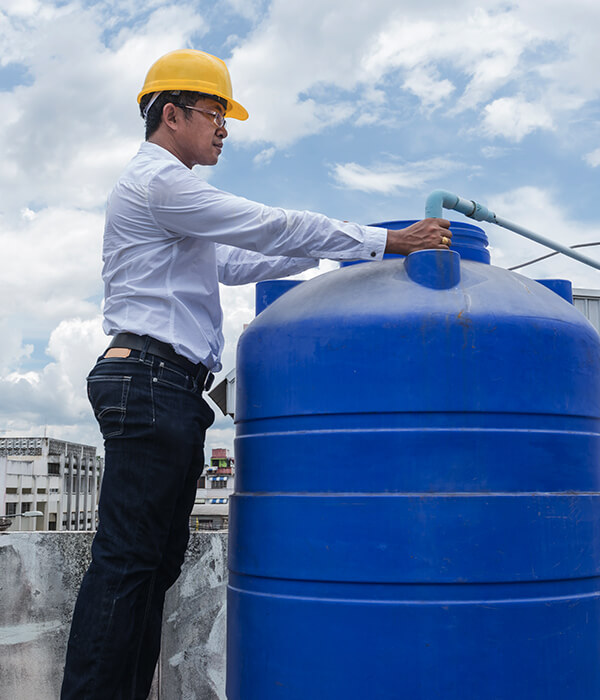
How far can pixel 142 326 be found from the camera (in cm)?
215

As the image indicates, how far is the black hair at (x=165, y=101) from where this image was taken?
2377 millimetres

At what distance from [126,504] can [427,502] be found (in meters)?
0.78

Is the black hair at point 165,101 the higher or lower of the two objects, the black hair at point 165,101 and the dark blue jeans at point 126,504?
the higher

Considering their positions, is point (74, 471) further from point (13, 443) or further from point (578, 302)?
point (578, 302)

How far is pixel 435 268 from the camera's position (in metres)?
2.08

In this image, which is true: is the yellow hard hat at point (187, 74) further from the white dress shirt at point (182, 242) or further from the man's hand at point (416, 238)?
the man's hand at point (416, 238)

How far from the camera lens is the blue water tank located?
6.10ft

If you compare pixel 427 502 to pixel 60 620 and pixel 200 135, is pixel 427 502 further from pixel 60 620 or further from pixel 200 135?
pixel 60 620

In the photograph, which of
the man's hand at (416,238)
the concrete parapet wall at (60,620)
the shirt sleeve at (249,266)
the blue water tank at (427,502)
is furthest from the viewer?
the concrete parapet wall at (60,620)

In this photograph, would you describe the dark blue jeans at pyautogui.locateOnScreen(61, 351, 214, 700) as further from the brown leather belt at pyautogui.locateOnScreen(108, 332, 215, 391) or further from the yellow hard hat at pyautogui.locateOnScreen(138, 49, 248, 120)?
the yellow hard hat at pyautogui.locateOnScreen(138, 49, 248, 120)

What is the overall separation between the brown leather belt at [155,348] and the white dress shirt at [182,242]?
17 mm

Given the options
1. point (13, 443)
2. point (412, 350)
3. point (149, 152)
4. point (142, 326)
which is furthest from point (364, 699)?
point (13, 443)

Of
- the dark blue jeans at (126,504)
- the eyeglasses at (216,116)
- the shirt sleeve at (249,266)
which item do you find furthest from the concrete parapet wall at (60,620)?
the eyeglasses at (216,116)

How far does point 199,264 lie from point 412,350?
72cm
